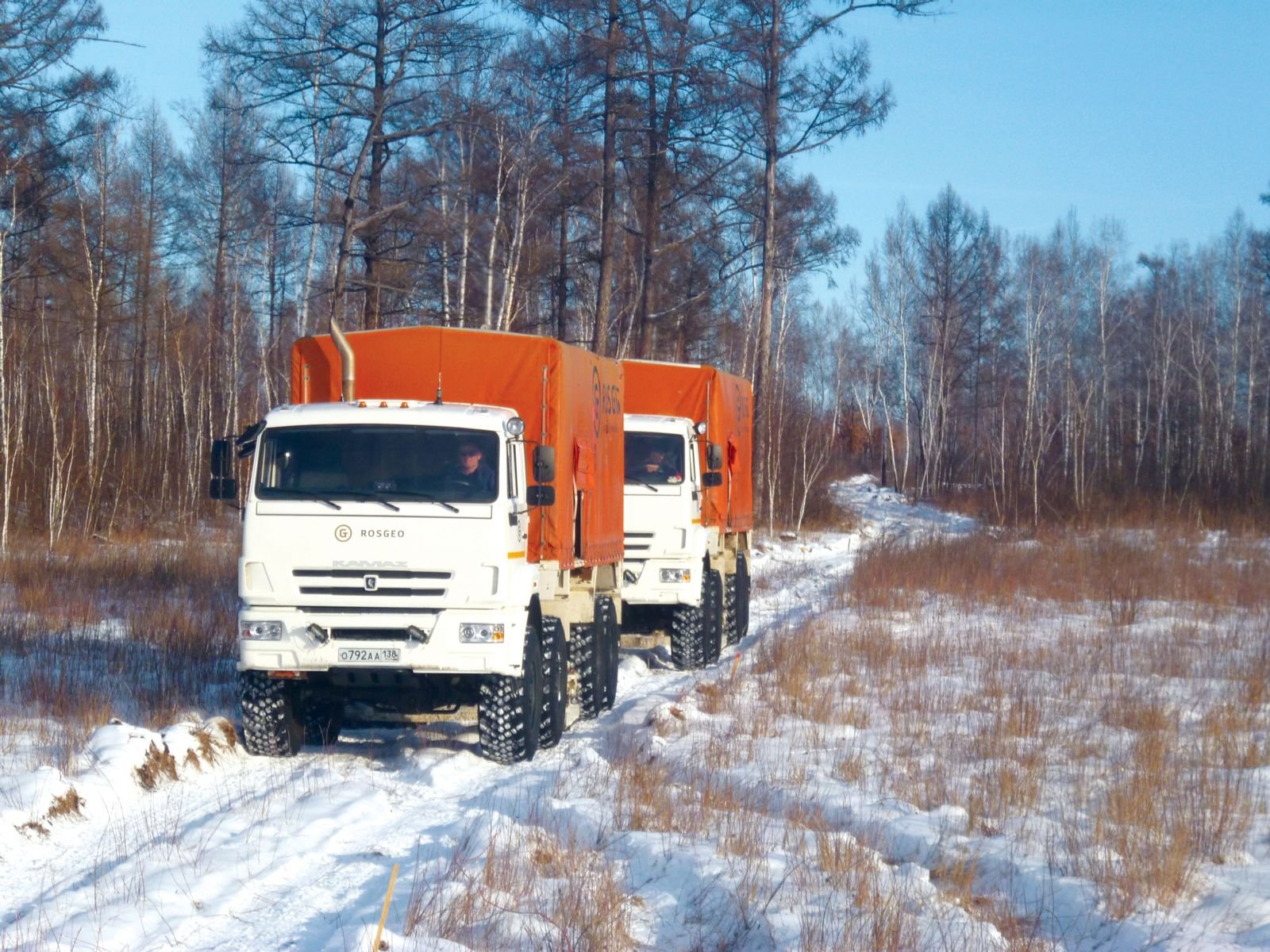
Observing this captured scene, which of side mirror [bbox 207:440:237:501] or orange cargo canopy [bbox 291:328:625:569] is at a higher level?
orange cargo canopy [bbox 291:328:625:569]

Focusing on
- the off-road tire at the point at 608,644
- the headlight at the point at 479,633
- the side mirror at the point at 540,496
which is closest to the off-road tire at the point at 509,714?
the headlight at the point at 479,633

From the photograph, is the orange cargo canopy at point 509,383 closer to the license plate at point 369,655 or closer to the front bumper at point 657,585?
the license plate at point 369,655

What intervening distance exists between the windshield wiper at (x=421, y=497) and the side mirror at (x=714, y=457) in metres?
6.38

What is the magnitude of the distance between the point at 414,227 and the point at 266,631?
14659 mm

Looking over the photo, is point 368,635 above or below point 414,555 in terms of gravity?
below

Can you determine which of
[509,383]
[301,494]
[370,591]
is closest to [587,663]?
[509,383]

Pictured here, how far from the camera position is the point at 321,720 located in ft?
32.9

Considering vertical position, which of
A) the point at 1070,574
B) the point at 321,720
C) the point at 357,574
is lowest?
the point at 321,720

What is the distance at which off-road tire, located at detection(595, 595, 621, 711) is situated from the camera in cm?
1191

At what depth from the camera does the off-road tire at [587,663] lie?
11.3 m

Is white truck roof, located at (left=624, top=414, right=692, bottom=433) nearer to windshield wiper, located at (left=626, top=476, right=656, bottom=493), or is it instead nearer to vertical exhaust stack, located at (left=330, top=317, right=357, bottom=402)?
windshield wiper, located at (left=626, top=476, right=656, bottom=493)

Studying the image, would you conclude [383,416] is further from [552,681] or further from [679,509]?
[679,509]

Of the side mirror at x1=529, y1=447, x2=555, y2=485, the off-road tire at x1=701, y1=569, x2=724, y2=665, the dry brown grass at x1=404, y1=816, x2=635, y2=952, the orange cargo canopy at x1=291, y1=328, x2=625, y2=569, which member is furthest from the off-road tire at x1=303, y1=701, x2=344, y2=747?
the off-road tire at x1=701, y1=569, x2=724, y2=665

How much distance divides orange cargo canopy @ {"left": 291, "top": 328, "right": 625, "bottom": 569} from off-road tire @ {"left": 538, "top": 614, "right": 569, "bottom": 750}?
0.58 meters
